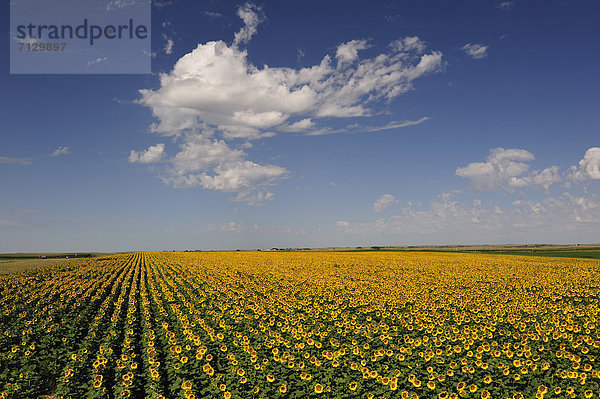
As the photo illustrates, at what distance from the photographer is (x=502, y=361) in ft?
29.6

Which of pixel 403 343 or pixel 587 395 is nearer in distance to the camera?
pixel 587 395

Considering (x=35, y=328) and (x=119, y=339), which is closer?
(x=119, y=339)

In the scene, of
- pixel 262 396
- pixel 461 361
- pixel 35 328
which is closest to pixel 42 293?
pixel 35 328

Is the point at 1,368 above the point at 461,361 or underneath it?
underneath

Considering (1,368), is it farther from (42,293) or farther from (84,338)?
(42,293)

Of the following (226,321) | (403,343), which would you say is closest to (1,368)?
(226,321)

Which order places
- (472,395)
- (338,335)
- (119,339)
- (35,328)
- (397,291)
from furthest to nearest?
(397,291) → (35,328) → (119,339) → (338,335) → (472,395)

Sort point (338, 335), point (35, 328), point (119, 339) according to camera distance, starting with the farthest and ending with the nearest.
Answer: point (35, 328)
point (119, 339)
point (338, 335)

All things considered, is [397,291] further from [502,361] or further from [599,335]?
[502,361]

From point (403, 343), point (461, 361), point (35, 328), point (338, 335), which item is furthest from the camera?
point (35, 328)

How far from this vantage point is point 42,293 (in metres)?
23.4

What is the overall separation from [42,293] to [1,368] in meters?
14.0

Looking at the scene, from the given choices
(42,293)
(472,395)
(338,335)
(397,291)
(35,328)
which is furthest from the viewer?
(42,293)

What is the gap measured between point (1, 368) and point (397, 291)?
15.3 m
